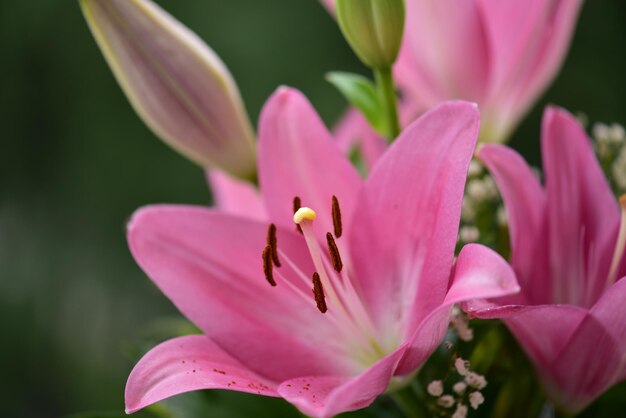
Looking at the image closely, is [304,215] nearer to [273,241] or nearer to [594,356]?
[273,241]

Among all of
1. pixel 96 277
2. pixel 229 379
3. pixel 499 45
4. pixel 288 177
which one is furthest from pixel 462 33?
pixel 96 277

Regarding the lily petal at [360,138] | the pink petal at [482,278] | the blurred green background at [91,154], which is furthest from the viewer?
the blurred green background at [91,154]

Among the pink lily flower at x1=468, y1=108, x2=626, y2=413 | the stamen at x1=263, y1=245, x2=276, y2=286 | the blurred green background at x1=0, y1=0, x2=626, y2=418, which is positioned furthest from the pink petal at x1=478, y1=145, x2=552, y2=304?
the blurred green background at x1=0, y1=0, x2=626, y2=418

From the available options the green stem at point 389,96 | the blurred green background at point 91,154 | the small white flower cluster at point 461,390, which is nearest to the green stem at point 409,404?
the small white flower cluster at point 461,390

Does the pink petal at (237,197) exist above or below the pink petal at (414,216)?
below

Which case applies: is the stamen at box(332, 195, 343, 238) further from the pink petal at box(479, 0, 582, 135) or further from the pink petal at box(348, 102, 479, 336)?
the pink petal at box(479, 0, 582, 135)

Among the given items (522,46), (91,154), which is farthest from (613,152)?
(91,154)

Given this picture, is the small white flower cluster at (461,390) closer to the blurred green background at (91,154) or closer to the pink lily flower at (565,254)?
the pink lily flower at (565,254)
